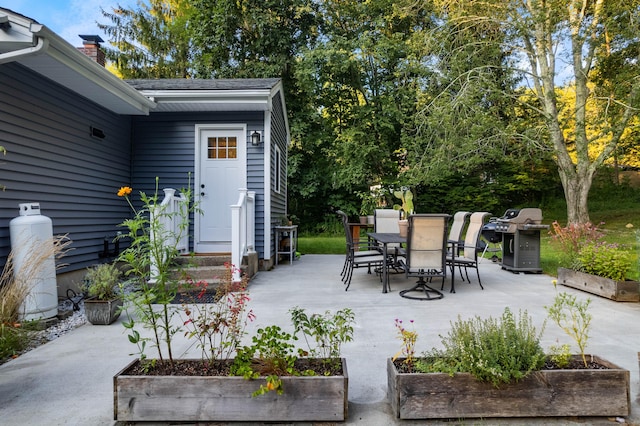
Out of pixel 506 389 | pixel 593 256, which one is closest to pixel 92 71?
pixel 506 389

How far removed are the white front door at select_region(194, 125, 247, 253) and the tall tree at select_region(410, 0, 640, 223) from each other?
23.3ft

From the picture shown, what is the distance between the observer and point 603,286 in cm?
465

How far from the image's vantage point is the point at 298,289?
17.1ft

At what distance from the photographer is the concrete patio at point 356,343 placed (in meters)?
1.99

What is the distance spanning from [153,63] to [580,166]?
17.2 metres

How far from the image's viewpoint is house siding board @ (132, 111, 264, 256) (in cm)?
662

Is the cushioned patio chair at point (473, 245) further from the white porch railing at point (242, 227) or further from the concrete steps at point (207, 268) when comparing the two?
the concrete steps at point (207, 268)

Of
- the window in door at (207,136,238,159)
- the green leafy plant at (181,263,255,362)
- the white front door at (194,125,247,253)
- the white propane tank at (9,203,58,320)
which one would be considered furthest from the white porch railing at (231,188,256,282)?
the white propane tank at (9,203,58,320)

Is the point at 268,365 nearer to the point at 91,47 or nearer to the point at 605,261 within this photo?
the point at 605,261

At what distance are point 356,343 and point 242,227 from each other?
123 inches

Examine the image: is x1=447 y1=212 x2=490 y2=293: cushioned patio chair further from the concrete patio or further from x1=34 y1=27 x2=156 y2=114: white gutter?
x1=34 y1=27 x2=156 y2=114: white gutter

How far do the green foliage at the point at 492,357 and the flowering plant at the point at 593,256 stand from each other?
3.64 m

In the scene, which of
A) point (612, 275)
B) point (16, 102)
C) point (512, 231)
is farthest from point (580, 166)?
point (16, 102)

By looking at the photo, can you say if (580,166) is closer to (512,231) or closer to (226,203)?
(512,231)
